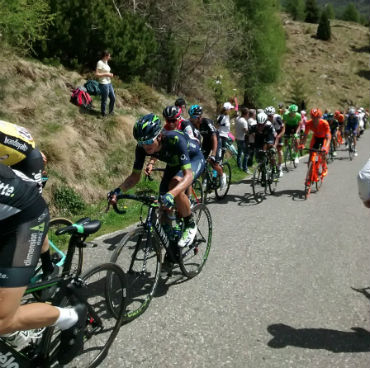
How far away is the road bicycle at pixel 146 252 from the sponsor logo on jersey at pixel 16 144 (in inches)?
43.1

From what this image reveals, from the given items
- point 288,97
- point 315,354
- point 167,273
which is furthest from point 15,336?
point 288,97

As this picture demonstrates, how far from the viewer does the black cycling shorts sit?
9.05 feet

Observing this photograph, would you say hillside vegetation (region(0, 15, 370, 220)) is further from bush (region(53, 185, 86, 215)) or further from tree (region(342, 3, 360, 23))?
tree (region(342, 3, 360, 23))

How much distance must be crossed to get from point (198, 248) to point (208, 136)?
4.37 metres

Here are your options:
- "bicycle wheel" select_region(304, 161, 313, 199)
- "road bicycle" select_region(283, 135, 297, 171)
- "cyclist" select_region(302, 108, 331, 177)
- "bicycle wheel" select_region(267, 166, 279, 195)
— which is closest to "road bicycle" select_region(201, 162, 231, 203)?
"bicycle wheel" select_region(267, 166, 279, 195)

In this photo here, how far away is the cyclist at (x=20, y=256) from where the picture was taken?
2723 mm

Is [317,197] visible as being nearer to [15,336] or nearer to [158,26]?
[15,336]

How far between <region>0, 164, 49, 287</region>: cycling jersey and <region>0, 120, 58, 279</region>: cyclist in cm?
100

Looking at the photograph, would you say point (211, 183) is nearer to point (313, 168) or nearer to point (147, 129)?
point (313, 168)

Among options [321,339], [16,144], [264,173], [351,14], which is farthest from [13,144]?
[351,14]

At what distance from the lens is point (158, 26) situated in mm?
19188

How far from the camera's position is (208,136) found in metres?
9.47

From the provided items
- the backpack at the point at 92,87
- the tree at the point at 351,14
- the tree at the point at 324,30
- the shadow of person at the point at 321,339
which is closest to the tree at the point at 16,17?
the backpack at the point at 92,87

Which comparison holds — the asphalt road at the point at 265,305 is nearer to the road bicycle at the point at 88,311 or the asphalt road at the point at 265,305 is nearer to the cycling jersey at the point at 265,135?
the road bicycle at the point at 88,311
